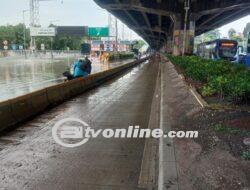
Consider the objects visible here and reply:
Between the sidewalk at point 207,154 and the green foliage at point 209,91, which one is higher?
the green foliage at point 209,91

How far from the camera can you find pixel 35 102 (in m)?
11.5

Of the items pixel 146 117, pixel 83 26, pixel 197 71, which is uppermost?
→ pixel 83 26

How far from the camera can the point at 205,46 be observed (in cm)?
5759

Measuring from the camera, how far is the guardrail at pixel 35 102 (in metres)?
9.40

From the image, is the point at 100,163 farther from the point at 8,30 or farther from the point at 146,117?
the point at 8,30

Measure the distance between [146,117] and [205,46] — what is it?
160 feet

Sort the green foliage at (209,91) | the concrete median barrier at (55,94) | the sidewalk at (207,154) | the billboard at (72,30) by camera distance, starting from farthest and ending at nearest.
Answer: the billboard at (72,30), the concrete median barrier at (55,94), the green foliage at (209,91), the sidewalk at (207,154)

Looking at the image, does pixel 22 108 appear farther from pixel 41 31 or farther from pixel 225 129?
pixel 41 31

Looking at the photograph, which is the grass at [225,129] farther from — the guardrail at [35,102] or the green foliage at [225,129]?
the guardrail at [35,102]

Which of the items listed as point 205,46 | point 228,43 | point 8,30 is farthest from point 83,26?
point 228,43

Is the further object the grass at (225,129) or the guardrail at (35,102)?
the guardrail at (35,102)

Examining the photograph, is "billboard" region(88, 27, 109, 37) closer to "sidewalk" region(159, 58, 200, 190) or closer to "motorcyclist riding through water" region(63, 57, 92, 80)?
"motorcyclist riding through water" region(63, 57, 92, 80)

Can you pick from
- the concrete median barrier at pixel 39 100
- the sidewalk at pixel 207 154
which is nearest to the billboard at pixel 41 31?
the concrete median barrier at pixel 39 100

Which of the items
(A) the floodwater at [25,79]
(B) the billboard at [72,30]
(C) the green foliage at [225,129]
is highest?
(B) the billboard at [72,30]
